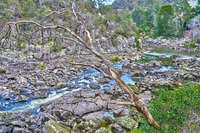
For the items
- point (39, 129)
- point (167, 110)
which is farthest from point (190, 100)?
point (39, 129)

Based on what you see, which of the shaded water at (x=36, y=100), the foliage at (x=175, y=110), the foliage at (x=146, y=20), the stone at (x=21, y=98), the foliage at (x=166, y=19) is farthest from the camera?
the foliage at (x=146, y=20)

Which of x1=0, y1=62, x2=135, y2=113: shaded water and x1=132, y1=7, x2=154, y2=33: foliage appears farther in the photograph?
x1=132, y1=7, x2=154, y2=33: foliage

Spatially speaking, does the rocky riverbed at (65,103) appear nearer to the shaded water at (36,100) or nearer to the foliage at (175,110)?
the shaded water at (36,100)

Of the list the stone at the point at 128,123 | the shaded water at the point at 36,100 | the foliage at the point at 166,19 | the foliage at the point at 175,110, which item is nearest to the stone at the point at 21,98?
the shaded water at the point at 36,100

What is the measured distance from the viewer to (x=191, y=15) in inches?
2190

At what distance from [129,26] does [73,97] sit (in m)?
53.0

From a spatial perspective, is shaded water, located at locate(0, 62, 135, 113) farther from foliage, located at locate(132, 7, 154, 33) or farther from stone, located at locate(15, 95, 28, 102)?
foliage, located at locate(132, 7, 154, 33)

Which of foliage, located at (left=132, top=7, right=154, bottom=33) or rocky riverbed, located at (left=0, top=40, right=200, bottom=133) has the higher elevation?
foliage, located at (left=132, top=7, right=154, bottom=33)

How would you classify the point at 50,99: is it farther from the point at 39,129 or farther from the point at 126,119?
the point at 126,119

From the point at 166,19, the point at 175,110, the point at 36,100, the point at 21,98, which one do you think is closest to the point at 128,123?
the point at 175,110

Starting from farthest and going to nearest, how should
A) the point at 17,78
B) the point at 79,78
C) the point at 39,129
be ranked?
the point at 79,78 → the point at 17,78 → the point at 39,129

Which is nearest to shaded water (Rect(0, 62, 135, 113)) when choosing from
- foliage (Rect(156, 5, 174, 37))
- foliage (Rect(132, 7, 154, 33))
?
foliage (Rect(156, 5, 174, 37))

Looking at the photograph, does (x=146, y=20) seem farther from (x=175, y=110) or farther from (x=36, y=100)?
(x=175, y=110)

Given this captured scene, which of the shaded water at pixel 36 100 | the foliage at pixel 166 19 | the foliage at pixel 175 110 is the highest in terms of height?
the foliage at pixel 166 19
